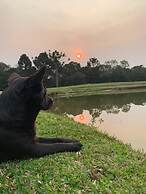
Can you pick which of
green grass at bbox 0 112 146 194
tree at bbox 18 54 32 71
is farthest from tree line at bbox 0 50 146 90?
green grass at bbox 0 112 146 194

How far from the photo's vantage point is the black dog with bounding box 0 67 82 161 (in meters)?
6.31

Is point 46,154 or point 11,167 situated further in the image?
point 46,154

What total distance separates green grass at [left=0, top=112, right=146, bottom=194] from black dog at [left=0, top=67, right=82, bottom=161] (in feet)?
0.65

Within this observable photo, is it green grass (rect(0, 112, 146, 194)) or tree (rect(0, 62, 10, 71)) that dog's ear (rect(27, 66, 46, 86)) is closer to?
green grass (rect(0, 112, 146, 194))

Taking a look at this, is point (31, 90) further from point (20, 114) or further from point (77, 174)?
point (77, 174)

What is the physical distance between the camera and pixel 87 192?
569cm

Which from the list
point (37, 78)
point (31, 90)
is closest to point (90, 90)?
point (31, 90)

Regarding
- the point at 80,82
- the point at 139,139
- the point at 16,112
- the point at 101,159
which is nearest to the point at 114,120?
the point at 139,139

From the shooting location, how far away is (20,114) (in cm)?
643

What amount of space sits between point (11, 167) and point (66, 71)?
6431cm

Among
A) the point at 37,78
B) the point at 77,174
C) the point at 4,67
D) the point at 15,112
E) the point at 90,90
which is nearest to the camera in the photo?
the point at 37,78

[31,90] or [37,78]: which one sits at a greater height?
[37,78]

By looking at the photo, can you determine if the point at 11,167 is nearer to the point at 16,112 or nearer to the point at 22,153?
the point at 22,153

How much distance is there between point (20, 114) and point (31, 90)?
40 cm
